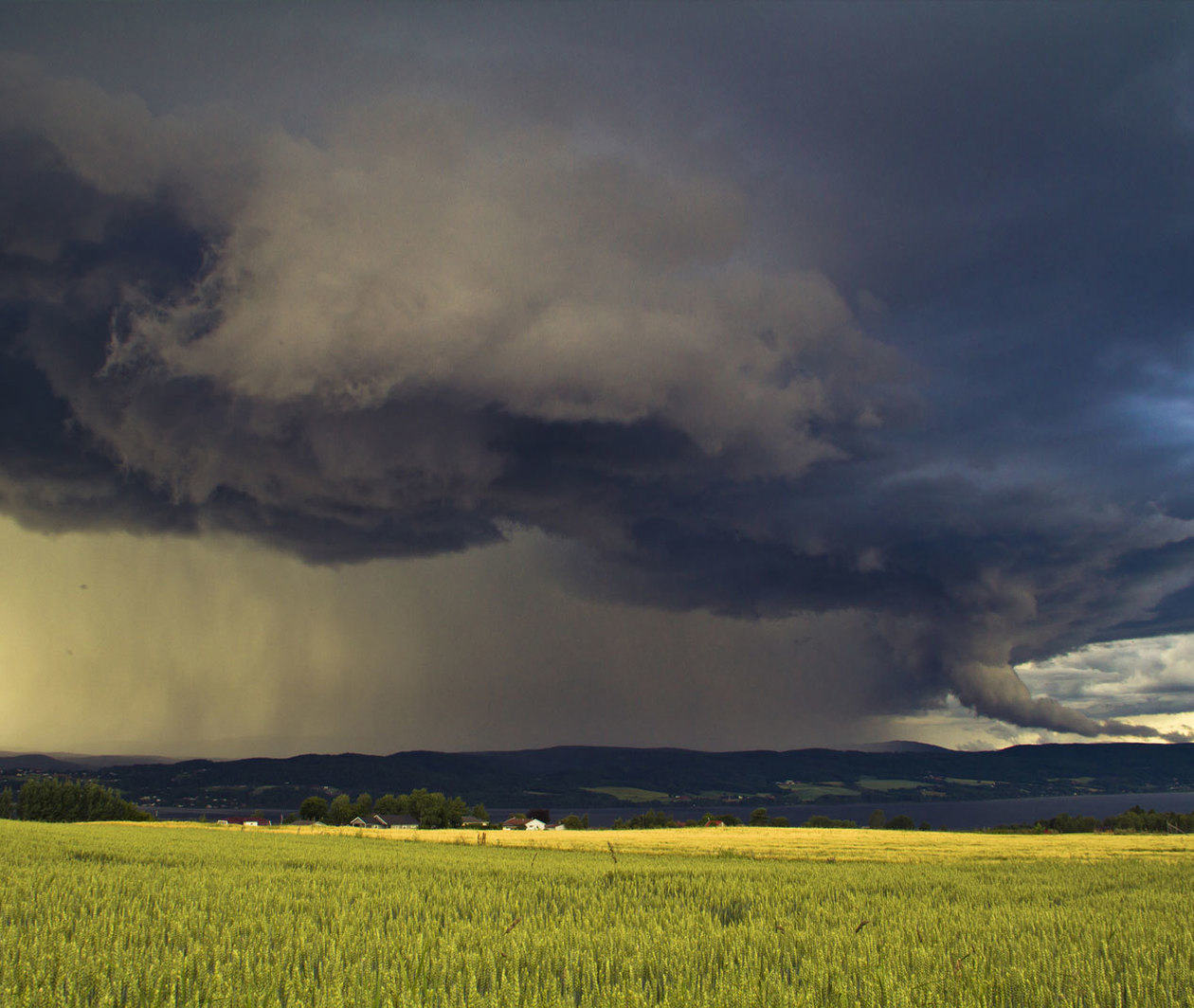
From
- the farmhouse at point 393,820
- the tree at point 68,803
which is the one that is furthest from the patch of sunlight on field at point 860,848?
the tree at point 68,803

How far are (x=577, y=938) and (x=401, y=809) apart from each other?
557 feet

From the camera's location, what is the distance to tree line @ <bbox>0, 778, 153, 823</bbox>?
450 feet

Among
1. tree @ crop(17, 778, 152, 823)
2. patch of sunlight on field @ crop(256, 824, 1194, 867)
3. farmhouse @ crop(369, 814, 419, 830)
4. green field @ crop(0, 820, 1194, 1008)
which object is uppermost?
green field @ crop(0, 820, 1194, 1008)

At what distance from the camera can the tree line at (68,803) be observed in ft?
450

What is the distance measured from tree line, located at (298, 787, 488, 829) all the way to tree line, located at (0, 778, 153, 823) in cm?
3415

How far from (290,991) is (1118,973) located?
43.2ft

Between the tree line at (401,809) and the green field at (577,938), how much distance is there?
5209 inches

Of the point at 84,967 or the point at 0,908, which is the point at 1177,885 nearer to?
the point at 84,967

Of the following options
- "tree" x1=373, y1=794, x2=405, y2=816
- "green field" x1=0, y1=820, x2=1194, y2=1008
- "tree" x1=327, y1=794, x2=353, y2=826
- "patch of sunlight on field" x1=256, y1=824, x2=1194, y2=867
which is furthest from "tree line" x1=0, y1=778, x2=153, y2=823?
"green field" x1=0, y1=820, x2=1194, y2=1008

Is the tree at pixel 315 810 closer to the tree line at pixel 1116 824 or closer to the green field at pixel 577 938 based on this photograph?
the tree line at pixel 1116 824

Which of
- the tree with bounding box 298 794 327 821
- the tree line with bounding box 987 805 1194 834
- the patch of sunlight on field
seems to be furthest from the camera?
the tree with bounding box 298 794 327 821

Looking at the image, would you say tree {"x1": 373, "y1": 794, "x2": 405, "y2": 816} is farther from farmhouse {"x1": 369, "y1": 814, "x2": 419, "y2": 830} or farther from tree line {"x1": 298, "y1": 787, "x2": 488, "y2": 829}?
farmhouse {"x1": 369, "y1": 814, "x2": 419, "y2": 830}

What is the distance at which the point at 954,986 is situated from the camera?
11555mm

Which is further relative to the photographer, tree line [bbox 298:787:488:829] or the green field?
tree line [bbox 298:787:488:829]
